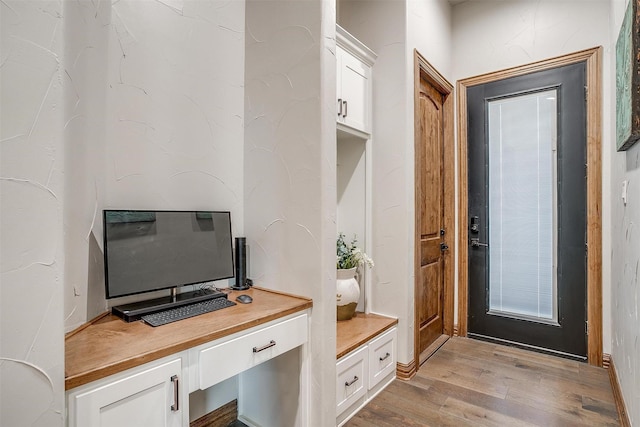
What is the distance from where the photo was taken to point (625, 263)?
1.89m

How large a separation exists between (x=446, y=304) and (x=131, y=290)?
2692 millimetres

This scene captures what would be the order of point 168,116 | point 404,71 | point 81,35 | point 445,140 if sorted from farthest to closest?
point 445,140, point 404,71, point 168,116, point 81,35

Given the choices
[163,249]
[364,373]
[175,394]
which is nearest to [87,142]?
[163,249]

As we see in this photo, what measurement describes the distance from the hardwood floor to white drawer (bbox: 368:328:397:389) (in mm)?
111

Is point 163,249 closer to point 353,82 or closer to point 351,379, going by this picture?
point 351,379

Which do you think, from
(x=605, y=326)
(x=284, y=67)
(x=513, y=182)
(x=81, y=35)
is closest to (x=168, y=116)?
(x=81, y=35)

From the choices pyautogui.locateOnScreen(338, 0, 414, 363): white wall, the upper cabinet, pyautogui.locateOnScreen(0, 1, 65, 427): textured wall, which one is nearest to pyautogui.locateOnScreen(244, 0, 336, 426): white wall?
the upper cabinet

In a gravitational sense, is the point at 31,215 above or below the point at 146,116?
→ below

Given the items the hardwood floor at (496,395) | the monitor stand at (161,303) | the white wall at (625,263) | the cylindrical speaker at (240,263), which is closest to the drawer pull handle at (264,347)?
the monitor stand at (161,303)

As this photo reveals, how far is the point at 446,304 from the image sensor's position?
319 cm

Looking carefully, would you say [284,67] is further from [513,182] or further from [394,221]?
[513,182]

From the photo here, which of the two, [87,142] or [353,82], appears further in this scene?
[353,82]

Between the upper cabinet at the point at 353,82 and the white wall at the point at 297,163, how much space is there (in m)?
0.47

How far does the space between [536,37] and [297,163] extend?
2.52 m
